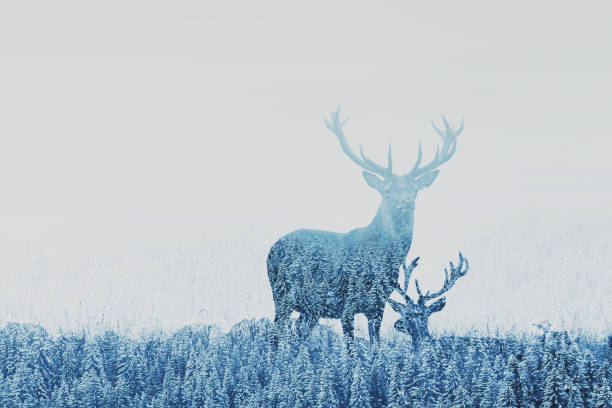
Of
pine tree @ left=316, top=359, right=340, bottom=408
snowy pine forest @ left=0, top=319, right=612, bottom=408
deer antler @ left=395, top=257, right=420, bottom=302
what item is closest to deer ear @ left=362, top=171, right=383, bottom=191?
deer antler @ left=395, top=257, right=420, bottom=302

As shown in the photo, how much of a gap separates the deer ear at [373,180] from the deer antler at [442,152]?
33cm

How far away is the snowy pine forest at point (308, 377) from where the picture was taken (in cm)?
520

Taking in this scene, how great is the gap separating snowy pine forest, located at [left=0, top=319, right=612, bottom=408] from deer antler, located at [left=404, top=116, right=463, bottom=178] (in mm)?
2255

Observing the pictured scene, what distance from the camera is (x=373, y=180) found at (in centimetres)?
877

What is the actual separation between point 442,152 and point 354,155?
3.79ft

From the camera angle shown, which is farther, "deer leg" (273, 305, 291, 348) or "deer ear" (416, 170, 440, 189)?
"deer ear" (416, 170, 440, 189)

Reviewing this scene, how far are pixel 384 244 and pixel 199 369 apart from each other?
9.09 ft

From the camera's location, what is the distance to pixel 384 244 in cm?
824

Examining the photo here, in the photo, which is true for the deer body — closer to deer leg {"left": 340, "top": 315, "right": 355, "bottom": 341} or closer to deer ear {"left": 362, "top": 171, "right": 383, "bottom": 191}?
deer leg {"left": 340, "top": 315, "right": 355, "bottom": 341}

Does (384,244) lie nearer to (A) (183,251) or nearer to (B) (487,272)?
(B) (487,272)

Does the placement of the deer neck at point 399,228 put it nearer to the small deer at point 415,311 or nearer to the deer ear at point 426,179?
the small deer at point 415,311

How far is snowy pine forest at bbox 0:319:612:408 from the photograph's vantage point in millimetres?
5195

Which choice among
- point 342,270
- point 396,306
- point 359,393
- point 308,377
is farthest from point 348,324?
point 359,393

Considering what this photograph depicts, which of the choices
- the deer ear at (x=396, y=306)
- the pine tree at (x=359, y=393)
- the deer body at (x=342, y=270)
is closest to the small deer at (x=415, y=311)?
the deer ear at (x=396, y=306)
